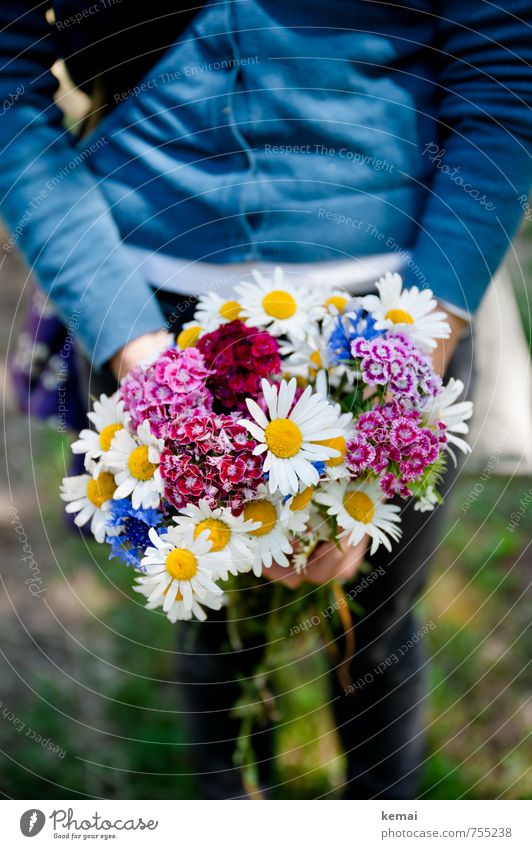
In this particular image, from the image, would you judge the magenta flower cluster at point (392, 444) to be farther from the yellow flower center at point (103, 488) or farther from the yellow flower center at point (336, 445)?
the yellow flower center at point (103, 488)

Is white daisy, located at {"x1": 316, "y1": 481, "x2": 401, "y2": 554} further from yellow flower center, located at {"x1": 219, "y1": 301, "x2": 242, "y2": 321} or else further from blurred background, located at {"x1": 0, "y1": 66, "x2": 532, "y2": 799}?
blurred background, located at {"x1": 0, "y1": 66, "x2": 532, "y2": 799}

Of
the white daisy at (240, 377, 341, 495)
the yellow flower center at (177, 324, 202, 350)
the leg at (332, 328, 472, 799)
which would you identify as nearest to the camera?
the white daisy at (240, 377, 341, 495)

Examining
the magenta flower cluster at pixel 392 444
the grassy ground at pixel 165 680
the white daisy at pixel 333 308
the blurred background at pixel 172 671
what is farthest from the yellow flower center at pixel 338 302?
the grassy ground at pixel 165 680

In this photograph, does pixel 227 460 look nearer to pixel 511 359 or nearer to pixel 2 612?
pixel 511 359

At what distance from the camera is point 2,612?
4.89 feet

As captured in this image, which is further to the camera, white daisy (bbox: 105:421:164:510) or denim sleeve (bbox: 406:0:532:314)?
denim sleeve (bbox: 406:0:532:314)

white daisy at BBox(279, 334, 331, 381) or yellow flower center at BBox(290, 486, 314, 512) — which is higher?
white daisy at BBox(279, 334, 331, 381)

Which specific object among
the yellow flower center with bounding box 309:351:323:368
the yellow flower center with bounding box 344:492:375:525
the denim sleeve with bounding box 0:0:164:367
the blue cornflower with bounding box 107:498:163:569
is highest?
the denim sleeve with bounding box 0:0:164:367

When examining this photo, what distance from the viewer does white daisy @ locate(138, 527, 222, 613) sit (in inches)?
21.7

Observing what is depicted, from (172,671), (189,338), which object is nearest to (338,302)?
(189,338)

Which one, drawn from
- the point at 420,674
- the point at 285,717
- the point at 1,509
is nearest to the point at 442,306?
the point at 420,674

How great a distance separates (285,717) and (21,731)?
46cm

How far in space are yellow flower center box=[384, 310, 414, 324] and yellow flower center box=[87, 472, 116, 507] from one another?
0.27 meters

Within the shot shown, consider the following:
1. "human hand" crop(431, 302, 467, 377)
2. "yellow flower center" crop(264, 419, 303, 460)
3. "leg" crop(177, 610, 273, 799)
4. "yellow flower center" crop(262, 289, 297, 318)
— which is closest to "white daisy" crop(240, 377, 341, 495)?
"yellow flower center" crop(264, 419, 303, 460)
